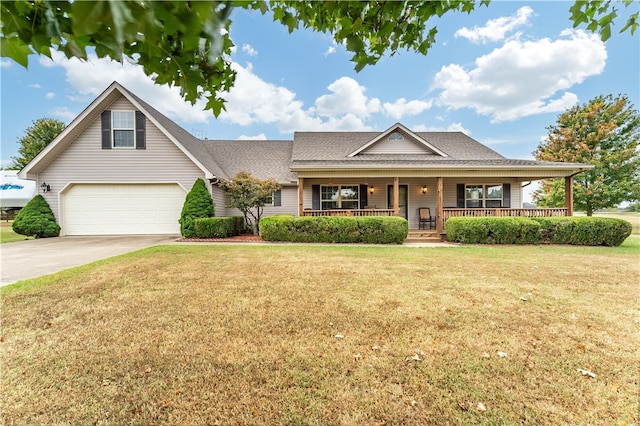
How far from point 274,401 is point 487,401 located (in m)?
1.59

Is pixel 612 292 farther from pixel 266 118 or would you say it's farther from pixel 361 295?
pixel 266 118

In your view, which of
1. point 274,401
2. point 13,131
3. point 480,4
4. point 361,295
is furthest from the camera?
point 13,131

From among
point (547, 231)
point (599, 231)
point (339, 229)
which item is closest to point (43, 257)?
point (339, 229)

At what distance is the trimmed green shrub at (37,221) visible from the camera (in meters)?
10.8

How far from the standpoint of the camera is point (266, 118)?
23.0m

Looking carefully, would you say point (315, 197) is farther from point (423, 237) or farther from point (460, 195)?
point (460, 195)

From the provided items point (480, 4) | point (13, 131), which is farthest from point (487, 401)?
point (13, 131)

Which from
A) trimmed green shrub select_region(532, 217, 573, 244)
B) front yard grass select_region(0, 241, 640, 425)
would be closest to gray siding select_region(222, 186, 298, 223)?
front yard grass select_region(0, 241, 640, 425)

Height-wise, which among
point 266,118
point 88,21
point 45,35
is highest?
point 266,118

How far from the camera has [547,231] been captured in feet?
33.8

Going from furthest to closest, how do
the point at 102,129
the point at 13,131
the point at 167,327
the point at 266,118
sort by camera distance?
the point at 13,131, the point at 266,118, the point at 102,129, the point at 167,327

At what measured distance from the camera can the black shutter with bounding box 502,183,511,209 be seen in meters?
14.1

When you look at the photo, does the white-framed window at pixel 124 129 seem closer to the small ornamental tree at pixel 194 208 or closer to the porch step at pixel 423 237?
the small ornamental tree at pixel 194 208

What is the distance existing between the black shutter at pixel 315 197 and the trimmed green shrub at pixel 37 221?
10.9 metres
